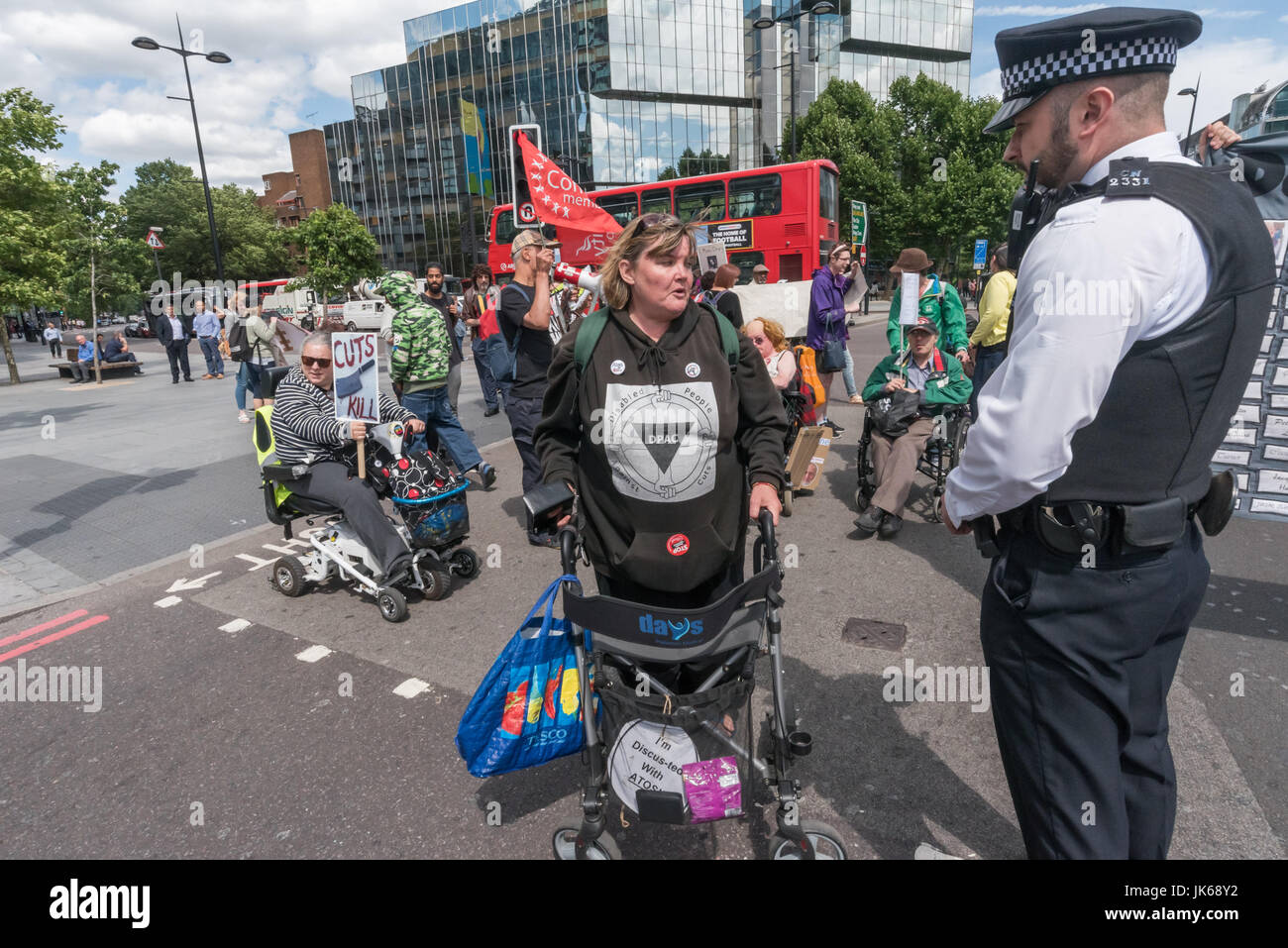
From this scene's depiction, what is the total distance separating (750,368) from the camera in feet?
8.48

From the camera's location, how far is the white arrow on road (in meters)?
5.12

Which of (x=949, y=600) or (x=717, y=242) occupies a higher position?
(x=717, y=242)

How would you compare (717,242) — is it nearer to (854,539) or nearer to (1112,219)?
(854,539)

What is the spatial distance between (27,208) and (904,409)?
16.4m

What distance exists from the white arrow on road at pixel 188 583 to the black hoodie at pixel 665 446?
3.86m

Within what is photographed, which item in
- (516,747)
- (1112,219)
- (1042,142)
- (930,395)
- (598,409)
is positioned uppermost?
(1042,142)

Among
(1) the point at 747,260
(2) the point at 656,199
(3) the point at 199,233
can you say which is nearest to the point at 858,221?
(1) the point at 747,260

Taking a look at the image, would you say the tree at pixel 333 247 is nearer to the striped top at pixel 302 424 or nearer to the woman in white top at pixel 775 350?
the woman in white top at pixel 775 350

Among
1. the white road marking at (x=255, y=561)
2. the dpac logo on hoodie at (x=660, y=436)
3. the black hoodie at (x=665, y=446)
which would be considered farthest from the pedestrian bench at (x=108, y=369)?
the dpac logo on hoodie at (x=660, y=436)

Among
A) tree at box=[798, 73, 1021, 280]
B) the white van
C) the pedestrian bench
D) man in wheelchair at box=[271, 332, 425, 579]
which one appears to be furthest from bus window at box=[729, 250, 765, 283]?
tree at box=[798, 73, 1021, 280]

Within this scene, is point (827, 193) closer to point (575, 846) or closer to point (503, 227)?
point (503, 227)

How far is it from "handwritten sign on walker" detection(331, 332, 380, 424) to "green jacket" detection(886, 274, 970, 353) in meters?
4.89

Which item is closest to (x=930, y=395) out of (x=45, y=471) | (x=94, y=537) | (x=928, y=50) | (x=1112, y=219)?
(x=1112, y=219)
